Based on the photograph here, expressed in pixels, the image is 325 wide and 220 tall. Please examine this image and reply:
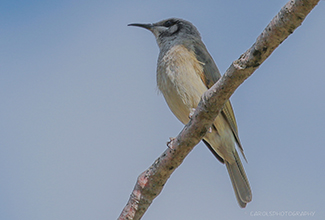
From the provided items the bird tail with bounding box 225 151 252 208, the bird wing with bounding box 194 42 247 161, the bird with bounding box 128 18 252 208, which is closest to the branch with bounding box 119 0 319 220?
the bird with bounding box 128 18 252 208

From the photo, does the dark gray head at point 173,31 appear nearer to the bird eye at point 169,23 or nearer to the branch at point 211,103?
the bird eye at point 169,23

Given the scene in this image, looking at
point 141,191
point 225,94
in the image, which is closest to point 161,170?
point 141,191

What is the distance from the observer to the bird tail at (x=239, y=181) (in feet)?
21.0

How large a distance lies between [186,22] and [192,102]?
2288 millimetres

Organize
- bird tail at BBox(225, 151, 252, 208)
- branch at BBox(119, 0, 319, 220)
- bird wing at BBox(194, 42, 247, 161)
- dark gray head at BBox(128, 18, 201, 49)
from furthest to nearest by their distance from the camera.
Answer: dark gray head at BBox(128, 18, 201, 49)
bird tail at BBox(225, 151, 252, 208)
bird wing at BBox(194, 42, 247, 161)
branch at BBox(119, 0, 319, 220)

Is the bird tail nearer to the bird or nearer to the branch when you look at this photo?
the bird

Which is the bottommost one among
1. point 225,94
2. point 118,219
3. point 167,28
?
point 118,219

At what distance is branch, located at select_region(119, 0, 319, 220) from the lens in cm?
347

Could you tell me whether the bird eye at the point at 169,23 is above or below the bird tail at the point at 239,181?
above

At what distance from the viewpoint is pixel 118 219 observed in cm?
486

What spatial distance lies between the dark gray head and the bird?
0.03 meters

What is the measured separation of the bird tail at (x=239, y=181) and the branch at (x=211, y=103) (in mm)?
1998

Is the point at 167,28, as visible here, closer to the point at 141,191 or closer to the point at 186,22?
the point at 186,22

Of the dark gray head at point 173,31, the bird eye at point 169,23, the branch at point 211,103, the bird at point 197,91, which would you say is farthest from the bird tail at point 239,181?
the bird eye at point 169,23
